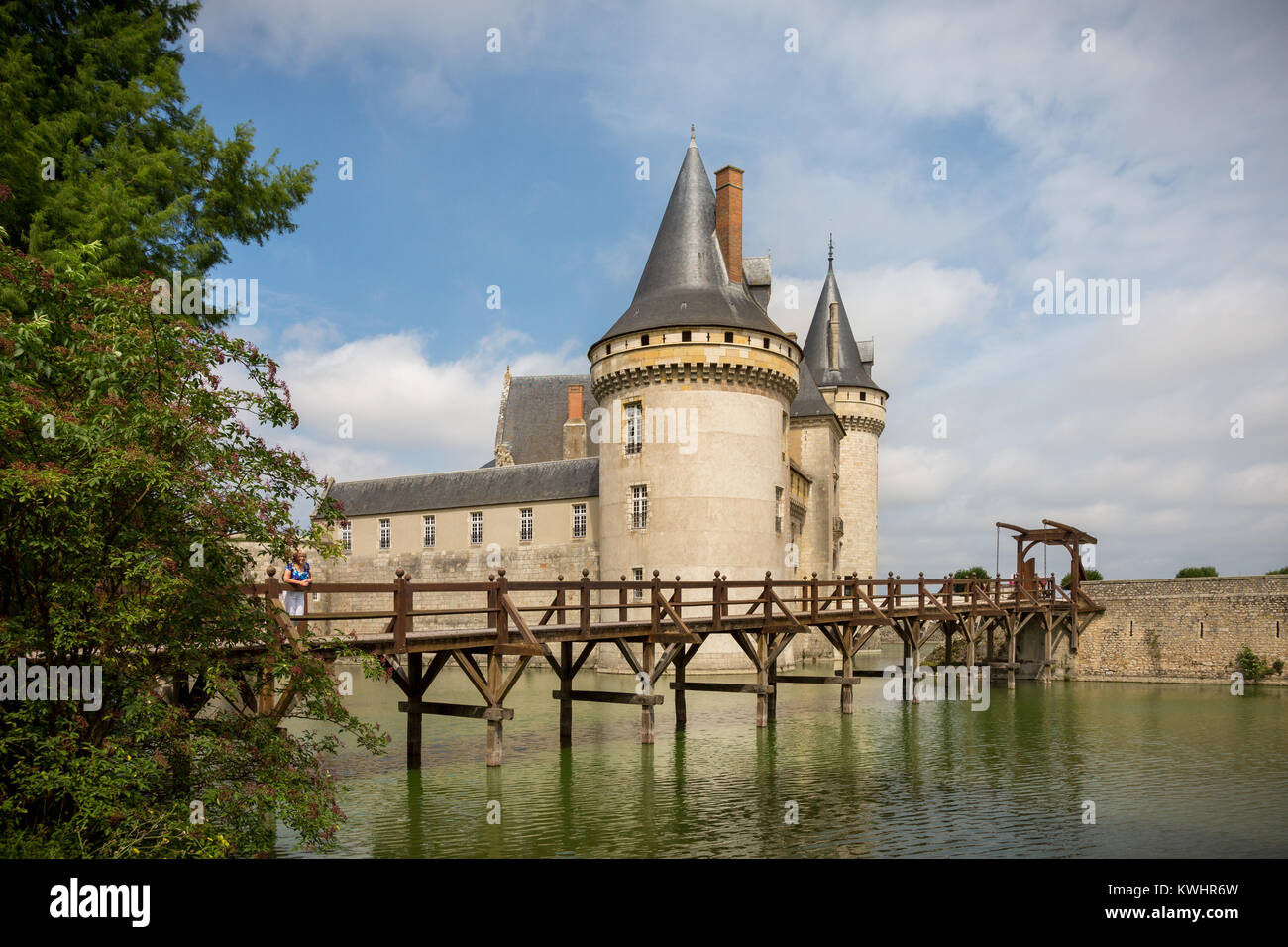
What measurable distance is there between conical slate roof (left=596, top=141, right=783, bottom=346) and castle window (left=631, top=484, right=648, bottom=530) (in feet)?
16.6

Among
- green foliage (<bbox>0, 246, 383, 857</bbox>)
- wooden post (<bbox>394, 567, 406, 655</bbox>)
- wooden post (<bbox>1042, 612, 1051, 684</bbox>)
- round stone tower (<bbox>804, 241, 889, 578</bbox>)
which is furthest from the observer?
round stone tower (<bbox>804, 241, 889, 578</bbox>)

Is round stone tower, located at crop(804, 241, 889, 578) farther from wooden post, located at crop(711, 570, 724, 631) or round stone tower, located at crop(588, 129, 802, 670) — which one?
wooden post, located at crop(711, 570, 724, 631)

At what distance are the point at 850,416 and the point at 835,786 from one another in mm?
31030

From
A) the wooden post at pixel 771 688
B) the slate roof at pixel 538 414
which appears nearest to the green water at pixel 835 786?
the wooden post at pixel 771 688

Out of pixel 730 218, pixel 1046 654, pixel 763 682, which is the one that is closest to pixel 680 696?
pixel 763 682

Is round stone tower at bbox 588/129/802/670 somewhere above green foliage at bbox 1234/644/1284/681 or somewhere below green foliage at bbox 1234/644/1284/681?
above

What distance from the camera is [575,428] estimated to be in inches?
1674

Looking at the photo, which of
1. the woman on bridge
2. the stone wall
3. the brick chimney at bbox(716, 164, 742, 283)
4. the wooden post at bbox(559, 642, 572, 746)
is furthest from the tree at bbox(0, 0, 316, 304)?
the stone wall

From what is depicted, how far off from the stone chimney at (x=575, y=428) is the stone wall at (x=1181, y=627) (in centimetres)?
2040

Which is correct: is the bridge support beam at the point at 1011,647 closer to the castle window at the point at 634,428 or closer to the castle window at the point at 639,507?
the castle window at the point at 639,507

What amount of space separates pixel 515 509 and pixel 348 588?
86.9ft

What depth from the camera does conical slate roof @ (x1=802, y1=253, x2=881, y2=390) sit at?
43.7m

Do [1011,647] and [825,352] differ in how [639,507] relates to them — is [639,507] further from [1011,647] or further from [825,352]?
[825,352]

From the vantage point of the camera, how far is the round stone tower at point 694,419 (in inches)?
1197
